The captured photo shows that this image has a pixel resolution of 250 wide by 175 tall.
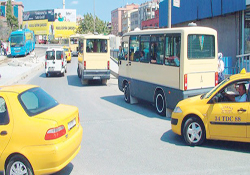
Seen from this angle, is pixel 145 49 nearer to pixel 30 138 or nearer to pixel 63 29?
pixel 30 138

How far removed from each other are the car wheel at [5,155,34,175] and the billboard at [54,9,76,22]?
119422mm

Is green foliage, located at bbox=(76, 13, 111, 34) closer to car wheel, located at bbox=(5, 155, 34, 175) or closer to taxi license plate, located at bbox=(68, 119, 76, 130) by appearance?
taxi license plate, located at bbox=(68, 119, 76, 130)

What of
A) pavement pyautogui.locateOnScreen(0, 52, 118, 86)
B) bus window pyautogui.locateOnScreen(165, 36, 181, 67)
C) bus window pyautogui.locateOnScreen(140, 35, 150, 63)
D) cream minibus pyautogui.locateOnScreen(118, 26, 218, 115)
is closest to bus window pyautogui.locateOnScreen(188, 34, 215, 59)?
cream minibus pyautogui.locateOnScreen(118, 26, 218, 115)

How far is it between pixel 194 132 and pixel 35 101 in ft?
11.9

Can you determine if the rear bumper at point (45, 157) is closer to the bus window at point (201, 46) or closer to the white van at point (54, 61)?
the bus window at point (201, 46)

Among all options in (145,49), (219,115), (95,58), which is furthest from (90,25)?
(219,115)

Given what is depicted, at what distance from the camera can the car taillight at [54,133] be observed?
496 centimetres

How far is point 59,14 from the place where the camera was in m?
120

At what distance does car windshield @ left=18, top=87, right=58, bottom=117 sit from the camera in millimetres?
5285

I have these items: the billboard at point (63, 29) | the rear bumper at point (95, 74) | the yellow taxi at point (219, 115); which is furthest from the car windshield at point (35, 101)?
the billboard at point (63, 29)

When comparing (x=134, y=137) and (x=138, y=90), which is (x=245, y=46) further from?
(x=134, y=137)

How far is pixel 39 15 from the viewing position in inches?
4894

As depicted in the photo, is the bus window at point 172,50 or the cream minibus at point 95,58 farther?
the cream minibus at point 95,58

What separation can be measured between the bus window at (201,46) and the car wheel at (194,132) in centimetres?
306
